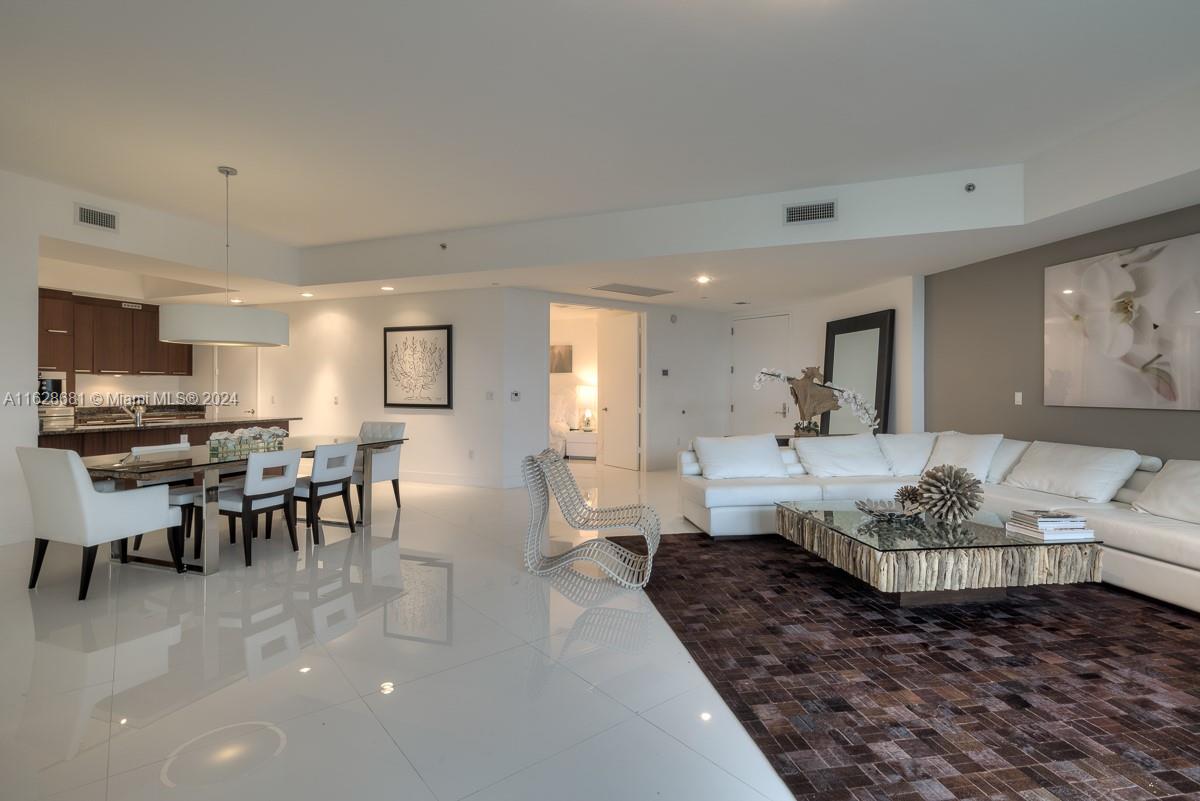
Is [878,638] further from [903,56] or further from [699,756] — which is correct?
[903,56]

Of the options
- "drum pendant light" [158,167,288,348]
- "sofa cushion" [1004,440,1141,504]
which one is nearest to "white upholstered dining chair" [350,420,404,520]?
"drum pendant light" [158,167,288,348]

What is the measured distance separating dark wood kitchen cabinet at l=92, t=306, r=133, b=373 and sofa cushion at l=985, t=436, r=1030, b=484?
1021cm

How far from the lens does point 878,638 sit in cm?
280

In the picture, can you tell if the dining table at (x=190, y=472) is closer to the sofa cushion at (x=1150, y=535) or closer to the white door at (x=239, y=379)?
the white door at (x=239, y=379)

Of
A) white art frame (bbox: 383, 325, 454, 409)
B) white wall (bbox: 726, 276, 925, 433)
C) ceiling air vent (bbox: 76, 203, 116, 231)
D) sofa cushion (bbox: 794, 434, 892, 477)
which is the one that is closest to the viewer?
ceiling air vent (bbox: 76, 203, 116, 231)

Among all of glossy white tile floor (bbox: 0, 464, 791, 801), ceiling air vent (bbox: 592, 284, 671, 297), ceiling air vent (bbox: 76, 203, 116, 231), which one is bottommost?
glossy white tile floor (bbox: 0, 464, 791, 801)

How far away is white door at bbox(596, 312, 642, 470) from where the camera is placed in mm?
8719

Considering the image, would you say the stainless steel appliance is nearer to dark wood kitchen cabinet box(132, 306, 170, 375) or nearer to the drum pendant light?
dark wood kitchen cabinet box(132, 306, 170, 375)

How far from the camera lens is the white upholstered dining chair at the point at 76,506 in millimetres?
3281

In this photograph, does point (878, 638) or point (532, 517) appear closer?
point (878, 638)

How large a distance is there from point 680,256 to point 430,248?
2754mm

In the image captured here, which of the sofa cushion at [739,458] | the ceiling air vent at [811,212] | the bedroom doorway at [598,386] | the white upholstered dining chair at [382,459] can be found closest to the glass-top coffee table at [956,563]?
the sofa cushion at [739,458]

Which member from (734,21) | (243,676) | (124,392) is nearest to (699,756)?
(243,676)

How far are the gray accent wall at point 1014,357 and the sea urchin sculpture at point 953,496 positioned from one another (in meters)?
1.98
